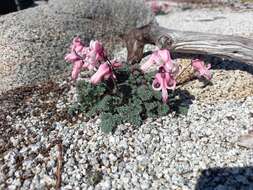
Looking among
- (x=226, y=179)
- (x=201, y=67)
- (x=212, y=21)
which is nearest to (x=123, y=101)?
(x=201, y=67)

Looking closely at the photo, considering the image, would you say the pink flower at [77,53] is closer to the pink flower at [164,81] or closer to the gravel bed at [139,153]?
the gravel bed at [139,153]

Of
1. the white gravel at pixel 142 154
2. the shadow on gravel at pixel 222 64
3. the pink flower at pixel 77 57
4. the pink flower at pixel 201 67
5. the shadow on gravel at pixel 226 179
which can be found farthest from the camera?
the shadow on gravel at pixel 222 64

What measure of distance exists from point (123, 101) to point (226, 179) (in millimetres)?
1362

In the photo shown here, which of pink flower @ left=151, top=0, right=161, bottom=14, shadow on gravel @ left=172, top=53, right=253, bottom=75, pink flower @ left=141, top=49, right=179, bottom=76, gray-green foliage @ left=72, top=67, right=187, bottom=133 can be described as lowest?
pink flower @ left=151, top=0, right=161, bottom=14

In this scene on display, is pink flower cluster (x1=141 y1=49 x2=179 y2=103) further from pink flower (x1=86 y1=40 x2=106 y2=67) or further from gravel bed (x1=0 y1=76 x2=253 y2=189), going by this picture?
pink flower (x1=86 y1=40 x2=106 y2=67)

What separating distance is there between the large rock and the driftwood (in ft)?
3.25

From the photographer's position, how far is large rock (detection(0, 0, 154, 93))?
5789mm

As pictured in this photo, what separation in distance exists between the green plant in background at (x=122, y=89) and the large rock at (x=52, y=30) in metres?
1.10

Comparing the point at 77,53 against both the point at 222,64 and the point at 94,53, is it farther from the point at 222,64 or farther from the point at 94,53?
the point at 222,64

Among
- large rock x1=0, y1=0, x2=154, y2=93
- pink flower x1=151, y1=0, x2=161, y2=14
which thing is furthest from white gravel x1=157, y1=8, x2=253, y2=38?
large rock x1=0, y1=0, x2=154, y2=93

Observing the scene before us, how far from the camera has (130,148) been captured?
4379 millimetres

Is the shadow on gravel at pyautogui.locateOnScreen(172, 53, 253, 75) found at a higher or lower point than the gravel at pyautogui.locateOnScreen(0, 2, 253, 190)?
lower

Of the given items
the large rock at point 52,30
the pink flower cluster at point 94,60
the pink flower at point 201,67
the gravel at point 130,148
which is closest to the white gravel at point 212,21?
the large rock at point 52,30

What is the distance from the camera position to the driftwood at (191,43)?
5270 millimetres
